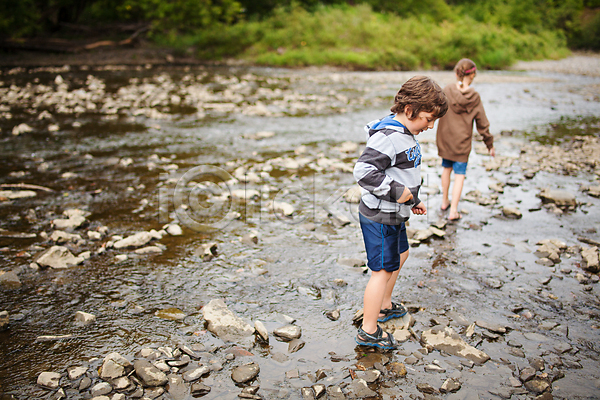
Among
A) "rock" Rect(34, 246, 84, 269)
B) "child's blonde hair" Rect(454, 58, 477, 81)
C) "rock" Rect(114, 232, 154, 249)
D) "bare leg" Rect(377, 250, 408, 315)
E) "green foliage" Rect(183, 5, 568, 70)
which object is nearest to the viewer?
"bare leg" Rect(377, 250, 408, 315)

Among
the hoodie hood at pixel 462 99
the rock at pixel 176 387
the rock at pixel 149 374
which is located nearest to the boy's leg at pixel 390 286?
the rock at pixel 176 387

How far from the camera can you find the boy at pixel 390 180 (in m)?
2.77

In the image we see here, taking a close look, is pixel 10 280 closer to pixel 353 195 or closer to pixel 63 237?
pixel 63 237

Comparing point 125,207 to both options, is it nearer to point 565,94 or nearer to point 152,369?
point 152,369

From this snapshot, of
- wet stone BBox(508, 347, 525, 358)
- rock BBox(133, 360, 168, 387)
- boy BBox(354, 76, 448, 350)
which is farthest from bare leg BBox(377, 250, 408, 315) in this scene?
rock BBox(133, 360, 168, 387)

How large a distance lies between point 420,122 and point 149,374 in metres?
2.49

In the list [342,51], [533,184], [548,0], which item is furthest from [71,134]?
[548,0]

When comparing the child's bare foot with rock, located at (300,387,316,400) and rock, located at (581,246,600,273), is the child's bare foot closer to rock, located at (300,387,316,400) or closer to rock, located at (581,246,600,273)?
rock, located at (581,246,600,273)

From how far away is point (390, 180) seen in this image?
109 inches

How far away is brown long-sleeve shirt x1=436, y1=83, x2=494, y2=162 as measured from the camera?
17.0 ft

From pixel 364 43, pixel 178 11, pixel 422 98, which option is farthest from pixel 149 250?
pixel 178 11

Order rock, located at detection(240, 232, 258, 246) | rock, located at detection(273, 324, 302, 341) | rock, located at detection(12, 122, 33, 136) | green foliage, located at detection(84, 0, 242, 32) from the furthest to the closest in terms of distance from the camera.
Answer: green foliage, located at detection(84, 0, 242, 32), rock, located at detection(12, 122, 33, 136), rock, located at detection(240, 232, 258, 246), rock, located at detection(273, 324, 302, 341)

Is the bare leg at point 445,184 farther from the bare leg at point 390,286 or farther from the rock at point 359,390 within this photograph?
the rock at point 359,390

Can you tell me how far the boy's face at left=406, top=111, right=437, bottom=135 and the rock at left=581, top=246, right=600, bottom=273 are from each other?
252 cm
